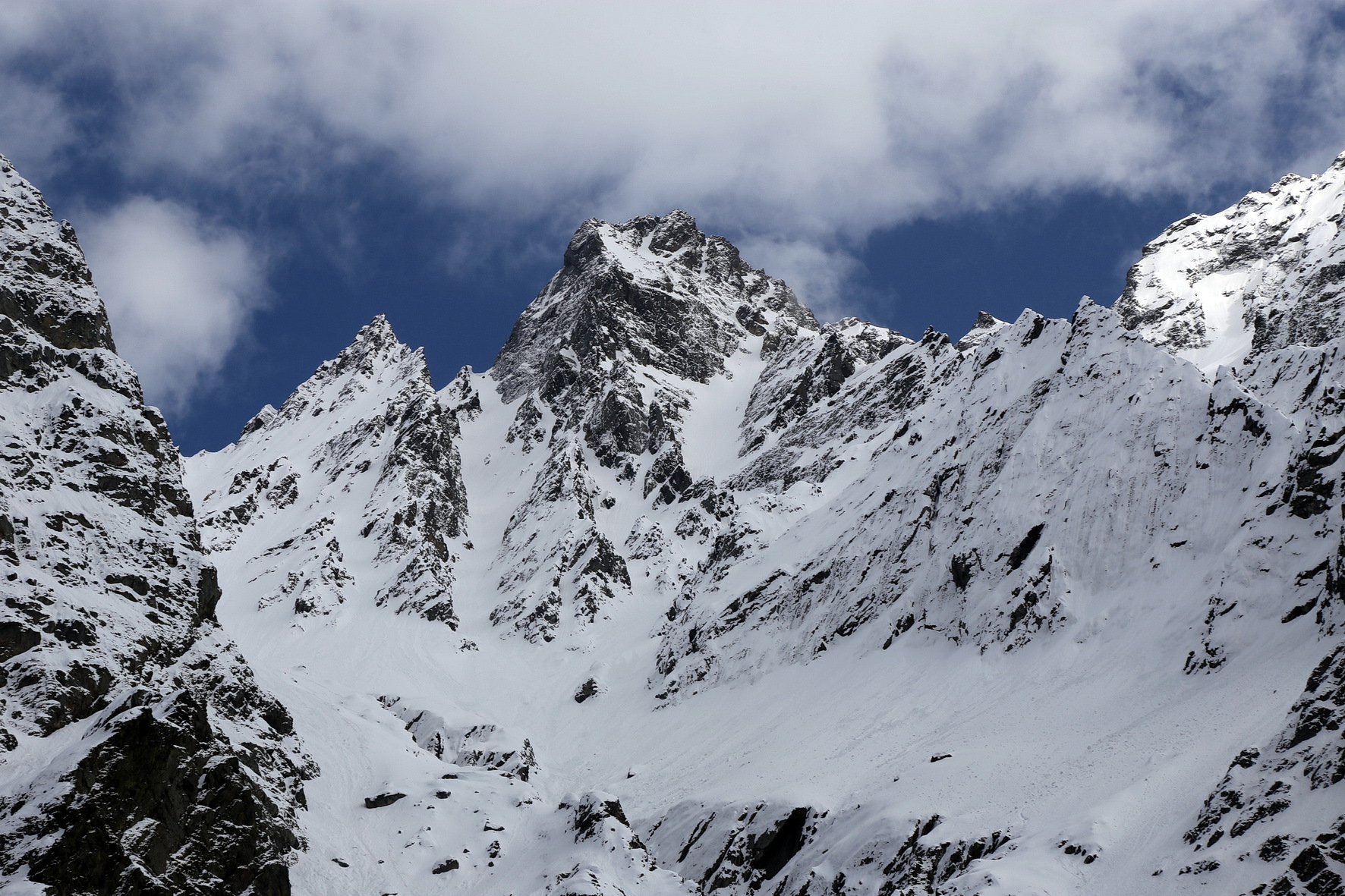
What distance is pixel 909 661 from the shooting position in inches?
3740

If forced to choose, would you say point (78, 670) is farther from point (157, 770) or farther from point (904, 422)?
point (904, 422)

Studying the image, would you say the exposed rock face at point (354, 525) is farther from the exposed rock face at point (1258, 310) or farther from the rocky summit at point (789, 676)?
the exposed rock face at point (1258, 310)

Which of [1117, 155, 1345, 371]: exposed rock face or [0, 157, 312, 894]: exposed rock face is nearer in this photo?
[0, 157, 312, 894]: exposed rock face

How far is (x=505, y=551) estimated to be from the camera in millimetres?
175625

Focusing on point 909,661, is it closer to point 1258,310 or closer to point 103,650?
point 103,650

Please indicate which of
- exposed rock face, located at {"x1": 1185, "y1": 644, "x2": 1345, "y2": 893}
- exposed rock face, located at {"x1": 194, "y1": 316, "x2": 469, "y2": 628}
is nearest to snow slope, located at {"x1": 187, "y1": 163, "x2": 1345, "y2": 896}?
exposed rock face, located at {"x1": 1185, "y1": 644, "x2": 1345, "y2": 893}

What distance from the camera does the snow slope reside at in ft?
187

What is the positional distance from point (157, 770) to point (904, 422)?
118082 mm

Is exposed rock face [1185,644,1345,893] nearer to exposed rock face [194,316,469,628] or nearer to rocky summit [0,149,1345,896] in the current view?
rocky summit [0,149,1345,896]

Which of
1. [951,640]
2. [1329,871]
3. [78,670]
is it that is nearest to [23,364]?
[78,670]

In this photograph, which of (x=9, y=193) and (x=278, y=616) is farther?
(x=278, y=616)

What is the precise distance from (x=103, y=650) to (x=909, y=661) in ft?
203

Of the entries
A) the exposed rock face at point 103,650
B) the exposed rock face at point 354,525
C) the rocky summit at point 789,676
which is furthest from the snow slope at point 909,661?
the exposed rock face at point 103,650

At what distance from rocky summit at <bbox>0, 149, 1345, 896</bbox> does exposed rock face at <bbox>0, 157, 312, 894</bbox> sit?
19 cm
